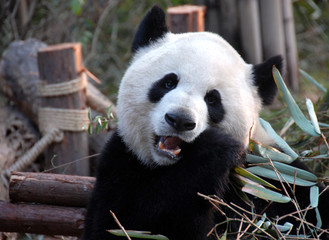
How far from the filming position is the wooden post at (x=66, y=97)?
4711 millimetres

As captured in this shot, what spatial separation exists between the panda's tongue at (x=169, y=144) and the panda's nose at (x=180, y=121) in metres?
0.17

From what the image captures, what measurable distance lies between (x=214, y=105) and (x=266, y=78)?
47 centimetres

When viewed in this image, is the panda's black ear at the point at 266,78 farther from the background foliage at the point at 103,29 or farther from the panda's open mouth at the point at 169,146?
the background foliage at the point at 103,29

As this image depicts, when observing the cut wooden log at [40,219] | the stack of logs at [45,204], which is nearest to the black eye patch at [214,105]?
the stack of logs at [45,204]

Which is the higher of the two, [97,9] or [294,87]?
[97,9]

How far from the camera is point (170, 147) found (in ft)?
8.89

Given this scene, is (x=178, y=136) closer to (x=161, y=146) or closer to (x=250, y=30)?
(x=161, y=146)

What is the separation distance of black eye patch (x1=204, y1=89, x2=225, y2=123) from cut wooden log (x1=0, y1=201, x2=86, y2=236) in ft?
4.11

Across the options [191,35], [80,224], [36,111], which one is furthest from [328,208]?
[36,111]

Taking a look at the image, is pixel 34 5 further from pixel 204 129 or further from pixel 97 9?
pixel 204 129

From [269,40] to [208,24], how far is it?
887mm

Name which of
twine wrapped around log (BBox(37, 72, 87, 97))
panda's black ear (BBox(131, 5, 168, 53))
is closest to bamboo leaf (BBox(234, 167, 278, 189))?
panda's black ear (BBox(131, 5, 168, 53))

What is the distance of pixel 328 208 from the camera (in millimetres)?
2934

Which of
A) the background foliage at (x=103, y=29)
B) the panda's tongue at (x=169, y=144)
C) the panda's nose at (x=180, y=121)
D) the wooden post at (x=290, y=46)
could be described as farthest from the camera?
the background foliage at (x=103, y=29)
